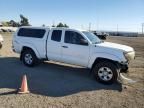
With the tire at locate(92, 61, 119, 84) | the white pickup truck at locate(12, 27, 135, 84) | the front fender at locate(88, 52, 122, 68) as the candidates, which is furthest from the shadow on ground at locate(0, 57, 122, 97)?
the front fender at locate(88, 52, 122, 68)

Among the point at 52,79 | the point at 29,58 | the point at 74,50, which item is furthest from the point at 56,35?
the point at 52,79

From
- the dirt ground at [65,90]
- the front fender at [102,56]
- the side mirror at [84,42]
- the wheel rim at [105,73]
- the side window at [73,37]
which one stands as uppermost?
the side window at [73,37]

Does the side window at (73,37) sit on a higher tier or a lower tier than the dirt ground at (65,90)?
higher

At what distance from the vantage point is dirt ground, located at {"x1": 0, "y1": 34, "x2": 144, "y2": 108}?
21.1 feet

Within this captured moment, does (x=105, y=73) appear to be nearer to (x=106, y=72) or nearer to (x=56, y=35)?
(x=106, y=72)

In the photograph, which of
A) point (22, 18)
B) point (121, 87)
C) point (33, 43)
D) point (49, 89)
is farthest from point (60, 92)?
point (22, 18)

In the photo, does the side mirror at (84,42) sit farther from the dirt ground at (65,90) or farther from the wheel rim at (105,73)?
the dirt ground at (65,90)

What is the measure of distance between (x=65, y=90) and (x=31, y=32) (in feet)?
15.5

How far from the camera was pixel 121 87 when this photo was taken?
8266 mm

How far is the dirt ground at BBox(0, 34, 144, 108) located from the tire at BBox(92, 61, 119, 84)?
0.25m

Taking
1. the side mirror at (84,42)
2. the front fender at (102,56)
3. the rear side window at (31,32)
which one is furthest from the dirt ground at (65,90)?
the rear side window at (31,32)

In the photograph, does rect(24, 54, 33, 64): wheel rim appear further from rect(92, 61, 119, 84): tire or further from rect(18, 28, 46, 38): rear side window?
rect(92, 61, 119, 84): tire

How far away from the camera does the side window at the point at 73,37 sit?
376 inches

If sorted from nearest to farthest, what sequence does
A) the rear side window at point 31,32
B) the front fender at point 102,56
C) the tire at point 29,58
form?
1. the front fender at point 102,56
2. the rear side window at point 31,32
3. the tire at point 29,58
